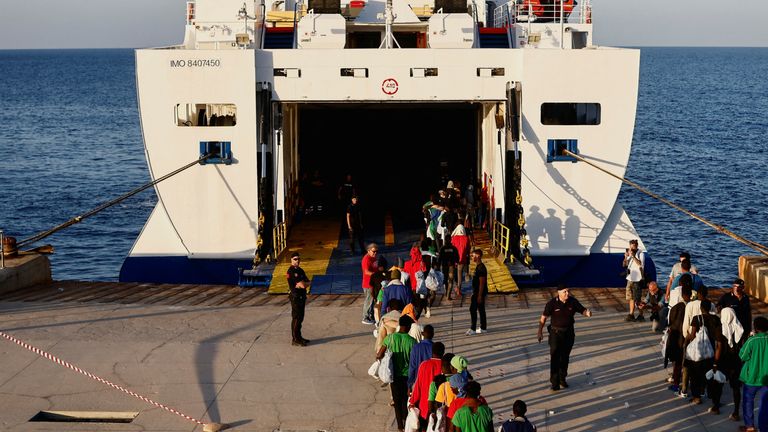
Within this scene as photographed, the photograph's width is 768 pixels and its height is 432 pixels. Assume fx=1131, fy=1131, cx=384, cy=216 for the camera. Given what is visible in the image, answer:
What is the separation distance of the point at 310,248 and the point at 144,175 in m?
35.1

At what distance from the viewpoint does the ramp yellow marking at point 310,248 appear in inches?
739

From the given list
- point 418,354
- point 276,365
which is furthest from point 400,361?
point 276,365

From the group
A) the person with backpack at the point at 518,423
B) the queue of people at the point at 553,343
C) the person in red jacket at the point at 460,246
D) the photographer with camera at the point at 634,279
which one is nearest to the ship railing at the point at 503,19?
the person in red jacket at the point at 460,246

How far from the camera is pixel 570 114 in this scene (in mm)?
20062

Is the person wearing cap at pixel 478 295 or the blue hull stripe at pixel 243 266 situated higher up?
the person wearing cap at pixel 478 295

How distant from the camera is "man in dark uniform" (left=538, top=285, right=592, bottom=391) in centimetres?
1232

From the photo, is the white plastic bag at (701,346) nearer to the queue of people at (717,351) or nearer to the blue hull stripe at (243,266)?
the queue of people at (717,351)

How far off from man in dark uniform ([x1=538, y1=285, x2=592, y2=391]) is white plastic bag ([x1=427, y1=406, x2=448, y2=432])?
2.76 metres

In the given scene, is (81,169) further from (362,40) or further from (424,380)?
(424,380)

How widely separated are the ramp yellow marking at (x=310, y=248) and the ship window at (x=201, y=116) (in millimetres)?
2624

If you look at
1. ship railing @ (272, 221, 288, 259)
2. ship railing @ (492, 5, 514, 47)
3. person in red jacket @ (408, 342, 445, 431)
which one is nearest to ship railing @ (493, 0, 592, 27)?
ship railing @ (492, 5, 514, 47)

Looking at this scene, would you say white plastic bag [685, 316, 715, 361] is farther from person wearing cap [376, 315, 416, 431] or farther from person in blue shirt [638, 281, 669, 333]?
person wearing cap [376, 315, 416, 431]

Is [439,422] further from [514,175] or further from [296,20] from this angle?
[296,20]

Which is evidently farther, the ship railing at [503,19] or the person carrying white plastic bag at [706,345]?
the ship railing at [503,19]
